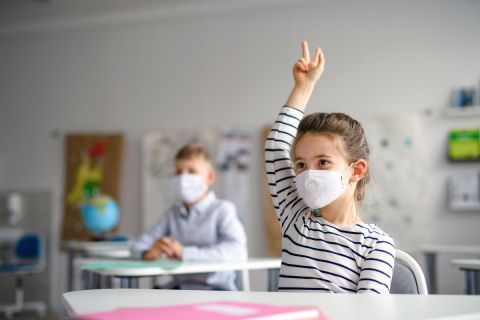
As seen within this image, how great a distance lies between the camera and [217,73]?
215 inches

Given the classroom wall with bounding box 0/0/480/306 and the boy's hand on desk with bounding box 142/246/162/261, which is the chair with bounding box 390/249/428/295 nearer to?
the boy's hand on desk with bounding box 142/246/162/261

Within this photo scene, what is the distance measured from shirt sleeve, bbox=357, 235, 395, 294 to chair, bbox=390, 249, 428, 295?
9cm

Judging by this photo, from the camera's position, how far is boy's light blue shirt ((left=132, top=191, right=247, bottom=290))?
2.29 metres

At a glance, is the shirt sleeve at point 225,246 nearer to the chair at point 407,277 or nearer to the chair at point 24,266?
the chair at point 407,277

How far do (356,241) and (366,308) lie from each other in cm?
45

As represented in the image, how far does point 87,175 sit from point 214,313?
5.22 meters

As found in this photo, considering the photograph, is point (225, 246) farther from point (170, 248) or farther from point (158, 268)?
point (158, 268)

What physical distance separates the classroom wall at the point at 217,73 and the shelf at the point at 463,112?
0.07 metres

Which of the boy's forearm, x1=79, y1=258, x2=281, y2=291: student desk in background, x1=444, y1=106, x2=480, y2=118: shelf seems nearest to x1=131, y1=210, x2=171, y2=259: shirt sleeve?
x1=79, y1=258, x2=281, y2=291: student desk in background

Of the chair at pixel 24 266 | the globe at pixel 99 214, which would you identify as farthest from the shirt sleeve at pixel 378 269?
the chair at pixel 24 266

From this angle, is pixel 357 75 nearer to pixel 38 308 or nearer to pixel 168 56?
pixel 168 56

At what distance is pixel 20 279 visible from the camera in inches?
213

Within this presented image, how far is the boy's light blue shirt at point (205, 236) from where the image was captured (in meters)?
2.29

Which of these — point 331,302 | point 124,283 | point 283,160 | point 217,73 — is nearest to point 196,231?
point 124,283
